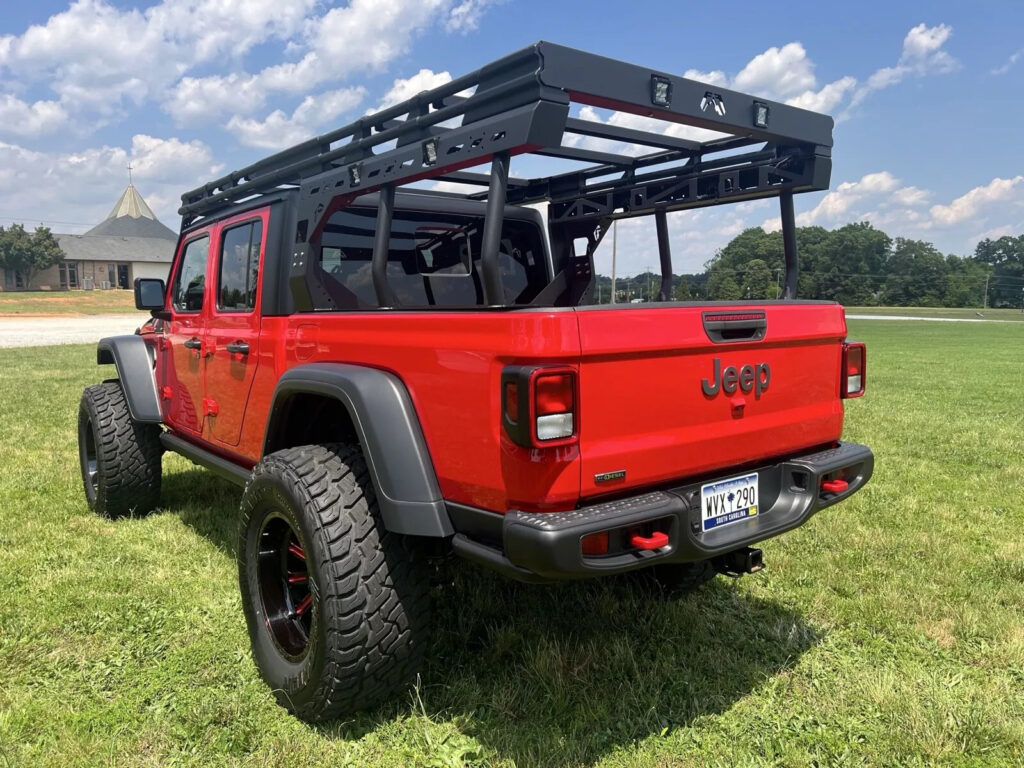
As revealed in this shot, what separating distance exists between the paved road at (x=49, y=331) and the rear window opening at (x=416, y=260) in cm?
1968

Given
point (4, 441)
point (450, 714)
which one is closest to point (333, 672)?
point (450, 714)

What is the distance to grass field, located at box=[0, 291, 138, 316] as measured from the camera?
42.3m

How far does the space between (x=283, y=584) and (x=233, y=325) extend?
1.42 metres

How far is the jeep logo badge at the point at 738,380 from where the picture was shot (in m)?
2.54

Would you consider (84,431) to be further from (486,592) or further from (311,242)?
(486,592)

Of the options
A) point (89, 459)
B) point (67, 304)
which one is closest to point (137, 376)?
point (89, 459)

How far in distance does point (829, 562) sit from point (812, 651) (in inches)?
42.1

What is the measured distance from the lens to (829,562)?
13.6 ft

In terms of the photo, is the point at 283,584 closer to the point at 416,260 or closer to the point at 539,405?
the point at 539,405

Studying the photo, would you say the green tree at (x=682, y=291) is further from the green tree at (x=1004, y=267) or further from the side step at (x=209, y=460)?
the green tree at (x=1004, y=267)

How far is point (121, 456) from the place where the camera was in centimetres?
475

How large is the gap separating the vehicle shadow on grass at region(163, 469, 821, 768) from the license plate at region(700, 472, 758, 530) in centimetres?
76

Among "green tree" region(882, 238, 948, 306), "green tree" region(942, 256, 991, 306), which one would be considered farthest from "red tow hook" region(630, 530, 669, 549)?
"green tree" region(942, 256, 991, 306)

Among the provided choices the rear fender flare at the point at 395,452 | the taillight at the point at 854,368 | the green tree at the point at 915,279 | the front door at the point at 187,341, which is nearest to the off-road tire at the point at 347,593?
the rear fender flare at the point at 395,452
